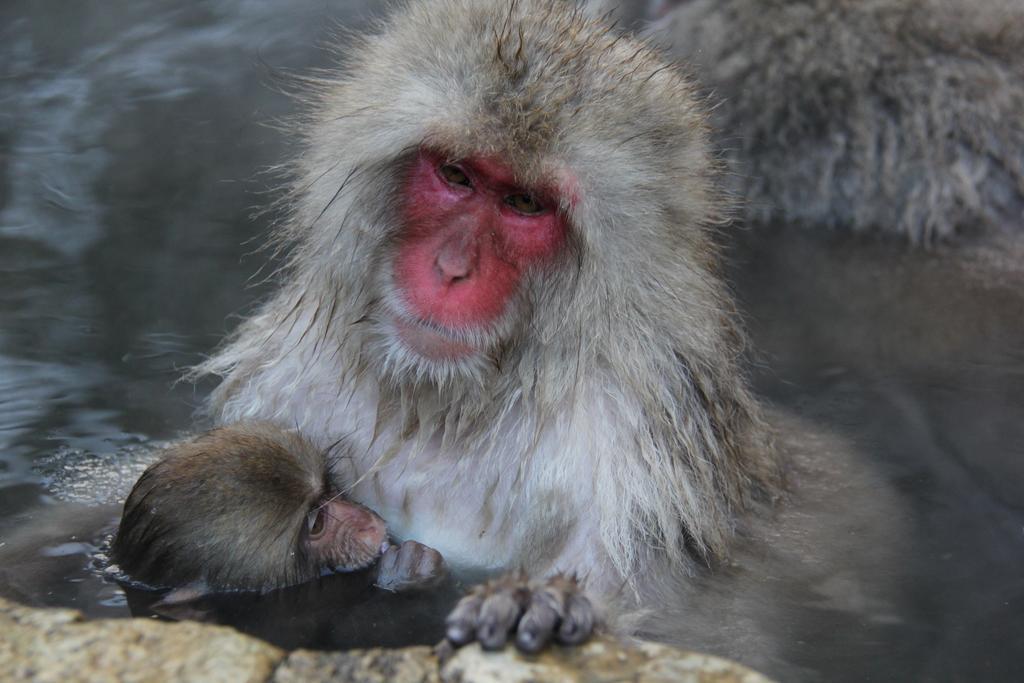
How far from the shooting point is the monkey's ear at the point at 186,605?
2.96 metres

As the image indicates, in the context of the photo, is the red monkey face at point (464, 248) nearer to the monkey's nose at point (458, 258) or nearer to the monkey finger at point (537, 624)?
the monkey's nose at point (458, 258)

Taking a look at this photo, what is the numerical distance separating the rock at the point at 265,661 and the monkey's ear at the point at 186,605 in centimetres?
54

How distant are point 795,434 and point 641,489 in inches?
58.8

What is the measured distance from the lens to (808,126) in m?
6.14

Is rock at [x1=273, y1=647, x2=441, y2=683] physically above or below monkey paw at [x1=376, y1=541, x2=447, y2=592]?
above

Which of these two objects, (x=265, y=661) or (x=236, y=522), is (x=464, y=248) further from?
(x=265, y=661)

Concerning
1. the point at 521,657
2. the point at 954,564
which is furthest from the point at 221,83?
the point at 521,657

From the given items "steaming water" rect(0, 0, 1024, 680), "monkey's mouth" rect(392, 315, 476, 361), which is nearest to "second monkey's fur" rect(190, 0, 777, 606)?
"monkey's mouth" rect(392, 315, 476, 361)

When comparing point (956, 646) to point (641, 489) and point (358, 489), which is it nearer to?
point (641, 489)

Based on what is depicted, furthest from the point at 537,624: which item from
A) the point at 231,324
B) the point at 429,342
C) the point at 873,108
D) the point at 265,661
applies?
the point at 873,108

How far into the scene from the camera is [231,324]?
5023mm

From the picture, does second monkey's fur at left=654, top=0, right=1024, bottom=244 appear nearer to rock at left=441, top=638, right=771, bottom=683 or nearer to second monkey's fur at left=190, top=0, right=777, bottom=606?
second monkey's fur at left=190, top=0, right=777, bottom=606

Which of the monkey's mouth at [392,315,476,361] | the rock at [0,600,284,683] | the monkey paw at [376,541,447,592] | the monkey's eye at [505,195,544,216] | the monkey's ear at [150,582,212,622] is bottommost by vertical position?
the monkey's ear at [150,582,212,622]

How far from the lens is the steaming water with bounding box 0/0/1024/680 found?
320 cm
